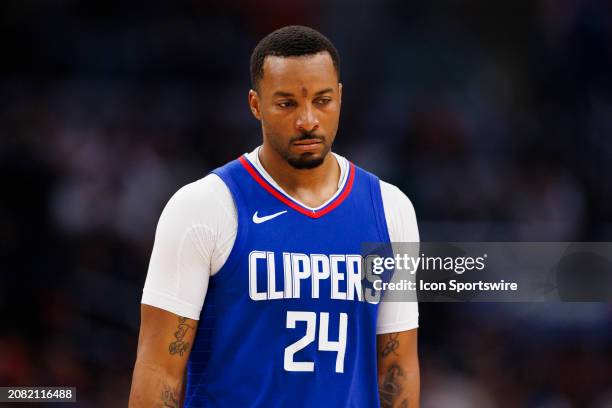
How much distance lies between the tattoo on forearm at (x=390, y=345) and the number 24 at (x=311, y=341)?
0.29m

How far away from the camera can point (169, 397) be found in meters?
3.07

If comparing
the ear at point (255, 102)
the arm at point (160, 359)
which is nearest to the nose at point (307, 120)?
the ear at point (255, 102)

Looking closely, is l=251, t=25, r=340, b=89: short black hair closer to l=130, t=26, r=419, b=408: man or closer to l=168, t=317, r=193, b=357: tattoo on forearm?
l=130, t=26, r=419, b=408: man

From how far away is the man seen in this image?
10.2ft

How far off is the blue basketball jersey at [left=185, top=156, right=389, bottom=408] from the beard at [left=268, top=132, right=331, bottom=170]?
6.2 inches

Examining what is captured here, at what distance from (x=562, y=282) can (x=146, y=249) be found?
3.21m

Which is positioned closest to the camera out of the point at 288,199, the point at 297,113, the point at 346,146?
the point at 297,113

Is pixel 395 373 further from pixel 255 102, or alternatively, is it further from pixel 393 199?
pixel 255 102

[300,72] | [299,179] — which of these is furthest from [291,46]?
[299,179]

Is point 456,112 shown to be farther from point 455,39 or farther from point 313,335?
point 313,335

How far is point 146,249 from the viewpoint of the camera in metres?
7.48

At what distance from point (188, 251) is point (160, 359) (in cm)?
36

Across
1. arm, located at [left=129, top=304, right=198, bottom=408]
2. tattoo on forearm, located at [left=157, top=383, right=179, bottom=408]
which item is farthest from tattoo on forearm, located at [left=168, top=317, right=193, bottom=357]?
tattoo on forearm, located at [left=157, top=383, right=179, bottom=408]

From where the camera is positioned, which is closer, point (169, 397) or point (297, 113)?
point (169, 397)
